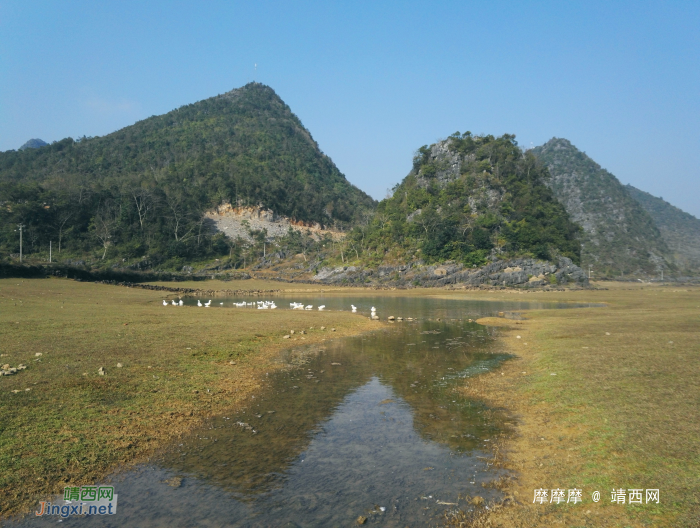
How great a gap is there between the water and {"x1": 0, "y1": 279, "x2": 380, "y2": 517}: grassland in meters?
0.76

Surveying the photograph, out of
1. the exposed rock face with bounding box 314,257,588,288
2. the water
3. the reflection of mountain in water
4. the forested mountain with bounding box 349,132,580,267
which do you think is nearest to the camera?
the water

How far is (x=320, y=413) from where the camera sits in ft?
36.3

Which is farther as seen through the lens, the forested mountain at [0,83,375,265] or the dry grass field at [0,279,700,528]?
the forested mountain at [0,83,375,265]

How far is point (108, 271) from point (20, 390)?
59093mm

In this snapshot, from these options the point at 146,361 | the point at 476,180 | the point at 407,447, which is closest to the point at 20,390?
the point at 146,361

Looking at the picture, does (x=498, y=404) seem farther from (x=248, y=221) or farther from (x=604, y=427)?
(x=248, y=221)

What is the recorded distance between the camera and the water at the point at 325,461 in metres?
Answer: 6.49

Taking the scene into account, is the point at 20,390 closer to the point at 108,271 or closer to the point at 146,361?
the point at 146,361

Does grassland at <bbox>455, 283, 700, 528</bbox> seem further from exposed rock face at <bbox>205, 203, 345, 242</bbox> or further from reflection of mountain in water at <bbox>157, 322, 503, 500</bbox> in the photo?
exposed rock face at <bbox>205, 203, 345, 242</bbox>

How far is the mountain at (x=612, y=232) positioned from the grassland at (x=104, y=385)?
128473mm

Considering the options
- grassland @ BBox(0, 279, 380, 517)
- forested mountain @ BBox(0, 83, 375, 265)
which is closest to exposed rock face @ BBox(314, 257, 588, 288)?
forested mountain @ BBox(0, 83, 375, 265)

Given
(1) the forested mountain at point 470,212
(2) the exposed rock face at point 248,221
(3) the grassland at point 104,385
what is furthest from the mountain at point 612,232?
(3) the grassland at point 104,385

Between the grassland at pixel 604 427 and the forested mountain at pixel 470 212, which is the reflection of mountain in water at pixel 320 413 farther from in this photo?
the forested mountain at pixel 470 212

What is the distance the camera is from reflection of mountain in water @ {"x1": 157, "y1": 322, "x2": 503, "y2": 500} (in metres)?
8.00
